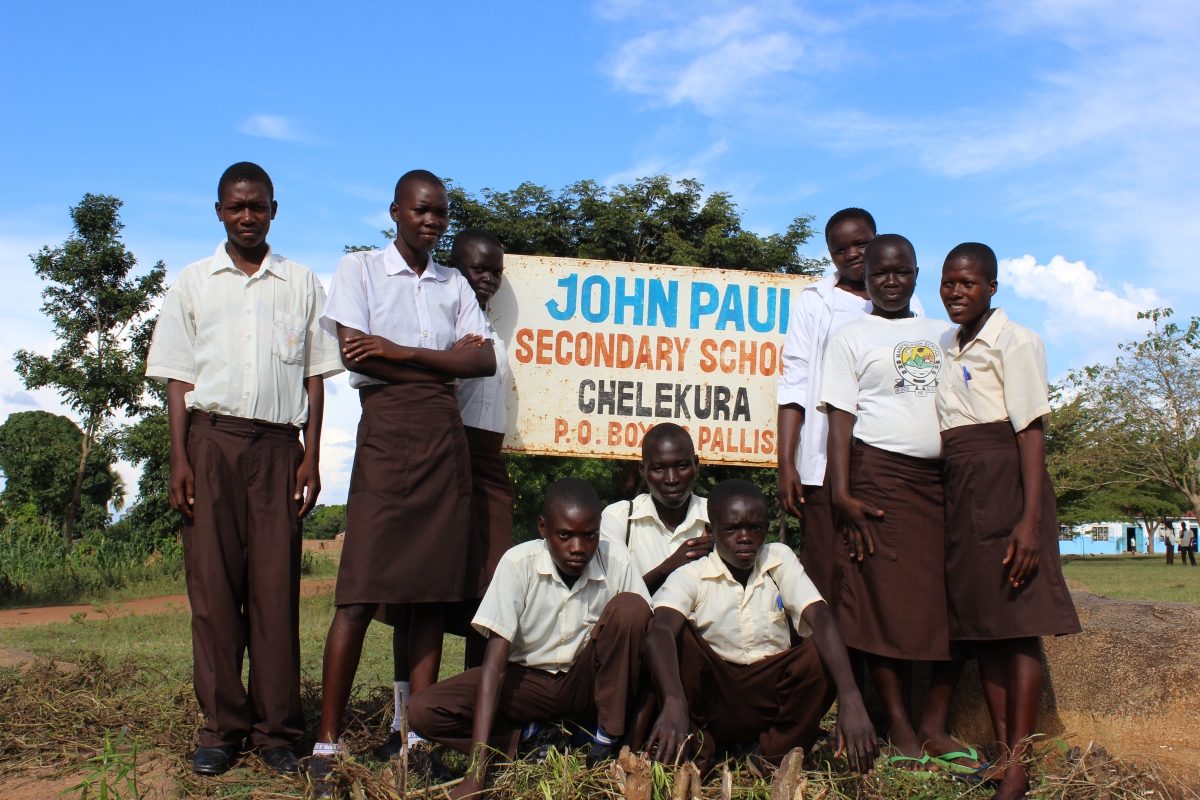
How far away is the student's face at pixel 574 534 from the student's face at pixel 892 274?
1.41m

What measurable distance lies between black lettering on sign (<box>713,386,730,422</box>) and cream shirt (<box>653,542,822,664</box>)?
1.71 m

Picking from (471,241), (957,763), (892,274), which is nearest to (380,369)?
(471,241)

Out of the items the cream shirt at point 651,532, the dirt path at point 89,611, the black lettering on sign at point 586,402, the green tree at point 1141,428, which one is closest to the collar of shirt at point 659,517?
the cream shirt at point 651,532

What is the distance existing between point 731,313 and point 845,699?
8.35 ft

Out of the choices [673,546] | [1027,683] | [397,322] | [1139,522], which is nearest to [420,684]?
[673,546]

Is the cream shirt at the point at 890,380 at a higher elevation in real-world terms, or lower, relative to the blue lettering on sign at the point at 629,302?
lower

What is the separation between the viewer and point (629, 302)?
4.95 meters

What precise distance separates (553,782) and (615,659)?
0.47m

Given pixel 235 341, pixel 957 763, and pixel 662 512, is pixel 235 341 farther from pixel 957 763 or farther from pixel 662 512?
pixel 957 763

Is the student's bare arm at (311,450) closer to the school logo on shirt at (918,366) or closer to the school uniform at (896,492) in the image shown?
the school uniform at (896,492)

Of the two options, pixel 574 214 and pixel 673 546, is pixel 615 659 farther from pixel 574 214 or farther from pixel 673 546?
pixel 574 214

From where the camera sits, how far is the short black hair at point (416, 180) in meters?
3.56

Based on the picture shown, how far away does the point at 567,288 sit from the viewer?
4.90m

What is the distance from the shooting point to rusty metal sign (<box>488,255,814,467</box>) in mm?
4852
